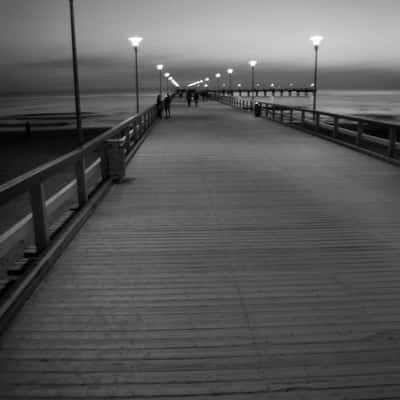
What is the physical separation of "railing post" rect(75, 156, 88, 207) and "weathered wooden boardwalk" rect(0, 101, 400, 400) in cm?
31

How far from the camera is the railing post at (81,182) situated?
6.66 meters

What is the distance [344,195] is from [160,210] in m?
3.05

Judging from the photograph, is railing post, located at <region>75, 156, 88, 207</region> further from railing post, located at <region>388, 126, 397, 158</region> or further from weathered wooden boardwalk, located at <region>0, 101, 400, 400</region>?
railing post, located at <region>388, 126, 397, 158</region>

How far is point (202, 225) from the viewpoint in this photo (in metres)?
6.44

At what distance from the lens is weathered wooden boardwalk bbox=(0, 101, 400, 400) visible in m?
3.02

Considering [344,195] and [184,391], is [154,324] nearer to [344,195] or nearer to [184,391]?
[184,391]

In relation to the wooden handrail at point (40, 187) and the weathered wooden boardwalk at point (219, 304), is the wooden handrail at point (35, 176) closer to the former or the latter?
the wooden handrail at point (40, 187)

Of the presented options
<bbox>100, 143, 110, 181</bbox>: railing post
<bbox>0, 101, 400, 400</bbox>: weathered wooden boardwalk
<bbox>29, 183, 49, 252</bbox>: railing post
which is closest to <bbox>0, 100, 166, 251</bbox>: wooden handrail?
<bbox>29, 183, 49, 252</bbox>: railing post

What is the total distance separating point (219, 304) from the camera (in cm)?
409

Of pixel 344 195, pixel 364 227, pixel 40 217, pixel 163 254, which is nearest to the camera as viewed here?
pixel 40 217

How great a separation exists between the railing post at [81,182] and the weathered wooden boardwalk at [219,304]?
12.1 inches

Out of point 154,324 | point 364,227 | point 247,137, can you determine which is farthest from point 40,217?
point 247,137

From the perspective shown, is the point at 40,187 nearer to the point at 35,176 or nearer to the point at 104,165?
the point at 35,176

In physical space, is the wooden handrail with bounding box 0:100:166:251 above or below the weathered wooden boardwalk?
above
